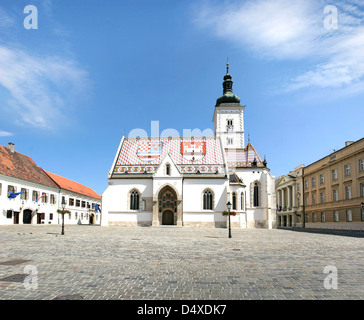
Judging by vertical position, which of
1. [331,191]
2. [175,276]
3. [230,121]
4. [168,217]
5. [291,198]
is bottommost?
[168,217]

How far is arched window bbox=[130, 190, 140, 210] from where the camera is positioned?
1820 inches

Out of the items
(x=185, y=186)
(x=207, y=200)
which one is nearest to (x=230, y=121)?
(x=185, y=186)

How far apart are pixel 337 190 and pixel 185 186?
2119cm

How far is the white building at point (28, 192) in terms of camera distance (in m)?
39.5

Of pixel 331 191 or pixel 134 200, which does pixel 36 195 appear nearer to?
pixel 134 200

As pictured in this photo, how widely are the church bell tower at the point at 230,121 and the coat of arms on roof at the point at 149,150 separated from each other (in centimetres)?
1581

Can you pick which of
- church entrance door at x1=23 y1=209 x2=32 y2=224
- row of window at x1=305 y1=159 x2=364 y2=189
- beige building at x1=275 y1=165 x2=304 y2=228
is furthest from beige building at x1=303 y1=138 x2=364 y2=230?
church entrance door at x1=23 y1=209 x2=32 y2=224

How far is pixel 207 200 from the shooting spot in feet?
149

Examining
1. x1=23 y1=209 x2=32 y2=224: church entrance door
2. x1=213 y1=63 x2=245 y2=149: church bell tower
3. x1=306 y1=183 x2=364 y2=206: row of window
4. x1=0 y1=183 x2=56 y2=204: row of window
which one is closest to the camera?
x1=306 y1=183 x2=364 y2=206: row of window

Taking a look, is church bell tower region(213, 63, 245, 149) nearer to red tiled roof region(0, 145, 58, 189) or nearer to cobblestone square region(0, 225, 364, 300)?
red tiled roof region(0, 145, 58, 189)

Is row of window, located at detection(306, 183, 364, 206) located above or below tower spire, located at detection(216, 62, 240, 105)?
below

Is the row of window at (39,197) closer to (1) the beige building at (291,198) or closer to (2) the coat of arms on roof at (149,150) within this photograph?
(2) the coat of arms on roof at (149,150)

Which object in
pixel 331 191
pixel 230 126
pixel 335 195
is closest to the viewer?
pixel 335 195

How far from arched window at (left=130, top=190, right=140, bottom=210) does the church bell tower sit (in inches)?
904
